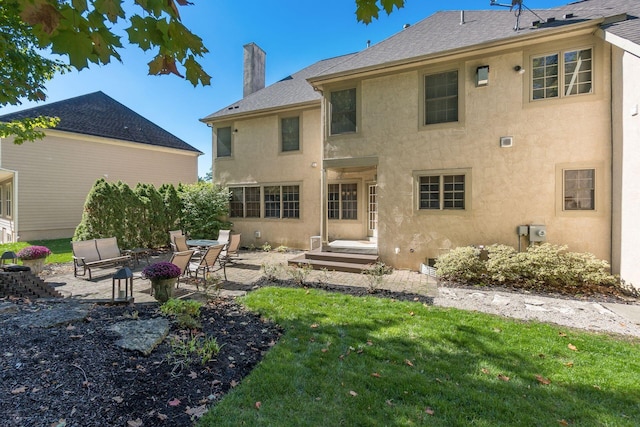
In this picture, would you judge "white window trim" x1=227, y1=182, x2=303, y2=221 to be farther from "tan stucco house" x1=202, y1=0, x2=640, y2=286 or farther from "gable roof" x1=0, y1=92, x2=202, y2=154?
"gable roof" x1=0, y1=92, x2=202, y2=154

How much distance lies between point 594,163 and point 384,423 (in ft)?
28.1

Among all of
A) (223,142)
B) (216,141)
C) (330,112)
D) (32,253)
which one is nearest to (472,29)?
(330,112)

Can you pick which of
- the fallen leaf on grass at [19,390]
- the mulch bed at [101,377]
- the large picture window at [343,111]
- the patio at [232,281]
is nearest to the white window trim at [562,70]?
the large picture window at [343,111]

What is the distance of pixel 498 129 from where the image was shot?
26.2ft

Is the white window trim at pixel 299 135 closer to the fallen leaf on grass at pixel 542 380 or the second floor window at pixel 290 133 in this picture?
the second floor window at pixel 290 133

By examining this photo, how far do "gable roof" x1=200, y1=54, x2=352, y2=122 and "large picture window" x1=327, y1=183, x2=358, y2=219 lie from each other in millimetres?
3766

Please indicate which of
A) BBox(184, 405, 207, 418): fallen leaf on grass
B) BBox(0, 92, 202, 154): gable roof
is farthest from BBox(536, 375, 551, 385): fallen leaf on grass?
BBox(0, 92, 202, 154): gable roof

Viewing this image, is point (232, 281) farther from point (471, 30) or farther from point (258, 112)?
point (471, 30)

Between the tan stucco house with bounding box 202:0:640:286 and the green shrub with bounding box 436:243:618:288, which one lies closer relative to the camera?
the green shrub with bounding box 436:243:618:288

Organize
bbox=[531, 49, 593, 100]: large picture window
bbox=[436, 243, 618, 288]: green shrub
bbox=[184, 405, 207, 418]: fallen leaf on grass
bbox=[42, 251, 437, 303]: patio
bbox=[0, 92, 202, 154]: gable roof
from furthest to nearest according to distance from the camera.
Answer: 1. bbox=[0, 92, 202, 154]: gable roof
2. bbox=[531, 49, 593, 100]: large picture window
3. bbox=[436, 243, 618, 288]: green shrub
4. bbox=[42, 251, 437, 303]: patio
5. bbox=[184, 405, 207, 418]: fallen leaf on grass

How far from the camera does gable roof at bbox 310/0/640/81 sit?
735 cm

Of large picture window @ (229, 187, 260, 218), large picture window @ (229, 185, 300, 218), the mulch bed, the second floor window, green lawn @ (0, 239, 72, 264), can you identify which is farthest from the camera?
large picture window @ (229, 187, 260, 218)

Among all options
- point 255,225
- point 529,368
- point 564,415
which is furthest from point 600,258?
point 255,225

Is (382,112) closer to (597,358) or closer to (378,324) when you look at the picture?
(378,324)
